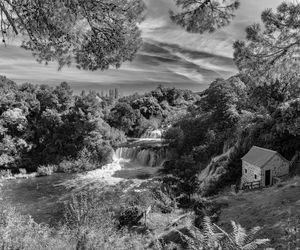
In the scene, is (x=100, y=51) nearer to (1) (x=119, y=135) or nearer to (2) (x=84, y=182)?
(2) (x=84, y=182)

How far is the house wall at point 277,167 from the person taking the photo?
1825 centimetres

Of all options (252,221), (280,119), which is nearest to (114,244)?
(252,221)

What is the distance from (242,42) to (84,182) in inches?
839

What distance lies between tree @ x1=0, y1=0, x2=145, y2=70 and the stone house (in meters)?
14.0

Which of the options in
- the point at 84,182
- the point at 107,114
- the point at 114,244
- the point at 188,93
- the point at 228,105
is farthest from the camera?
the point at 188,93

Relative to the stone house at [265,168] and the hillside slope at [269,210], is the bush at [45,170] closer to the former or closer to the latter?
the stone house at [265,168]

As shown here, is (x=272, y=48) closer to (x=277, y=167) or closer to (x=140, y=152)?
(x=277, y=167)

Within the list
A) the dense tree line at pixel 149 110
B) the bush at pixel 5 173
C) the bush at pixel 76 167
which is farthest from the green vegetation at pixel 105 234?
the dense tree line at pixel 149 110

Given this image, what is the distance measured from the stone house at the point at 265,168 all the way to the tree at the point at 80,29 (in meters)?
14.0

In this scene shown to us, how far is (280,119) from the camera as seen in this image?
20969mm

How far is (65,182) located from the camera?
87.2ft

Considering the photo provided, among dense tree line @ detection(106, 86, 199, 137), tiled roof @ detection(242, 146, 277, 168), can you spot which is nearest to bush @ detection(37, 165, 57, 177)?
dense tree line @ detection(106, 86, 199, 137)

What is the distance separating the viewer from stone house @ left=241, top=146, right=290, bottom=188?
18.1m

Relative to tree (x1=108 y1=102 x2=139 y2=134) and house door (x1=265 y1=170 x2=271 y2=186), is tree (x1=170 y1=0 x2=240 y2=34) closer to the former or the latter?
house door (x1=265 y1=170 x2=271 y2=186)
